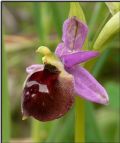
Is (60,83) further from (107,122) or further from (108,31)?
(107,122)

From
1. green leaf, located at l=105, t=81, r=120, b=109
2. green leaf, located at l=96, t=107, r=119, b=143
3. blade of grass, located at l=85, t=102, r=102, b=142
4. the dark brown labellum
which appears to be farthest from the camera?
green leaf, located at l=96, t=107, r=119, b=143

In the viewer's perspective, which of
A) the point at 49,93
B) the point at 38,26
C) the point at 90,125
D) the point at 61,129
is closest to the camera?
the point at 49,93

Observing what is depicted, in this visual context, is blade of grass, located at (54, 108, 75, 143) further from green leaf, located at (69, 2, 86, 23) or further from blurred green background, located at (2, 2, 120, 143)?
green leaf, located at (69, 2, 86, 23)

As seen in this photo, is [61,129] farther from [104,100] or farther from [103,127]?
[104,100]

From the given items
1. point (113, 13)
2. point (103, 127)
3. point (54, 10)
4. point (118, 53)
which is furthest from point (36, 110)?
point (118, 53)

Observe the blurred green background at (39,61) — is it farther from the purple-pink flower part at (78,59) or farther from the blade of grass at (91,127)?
the purple-pink flower part at (78,59)

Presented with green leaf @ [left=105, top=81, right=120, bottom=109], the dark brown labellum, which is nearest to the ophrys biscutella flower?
Answer: the dark brown labellum

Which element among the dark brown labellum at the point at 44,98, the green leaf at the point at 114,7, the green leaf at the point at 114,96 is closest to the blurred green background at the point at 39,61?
the green leaf at the point at 114,96

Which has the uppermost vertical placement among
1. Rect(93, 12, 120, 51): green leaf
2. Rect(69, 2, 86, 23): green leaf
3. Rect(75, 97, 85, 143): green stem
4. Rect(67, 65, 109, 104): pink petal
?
Rect(69, 2, 86, 23): green leaf
